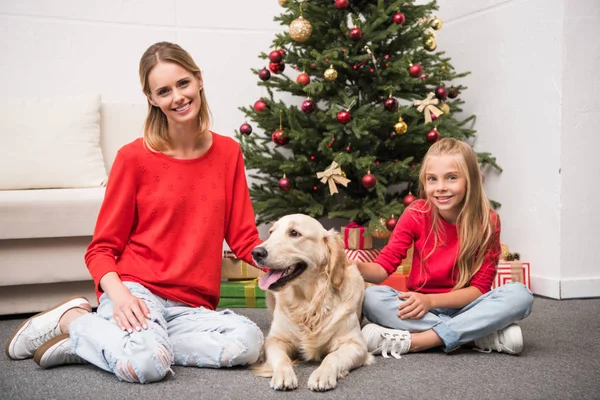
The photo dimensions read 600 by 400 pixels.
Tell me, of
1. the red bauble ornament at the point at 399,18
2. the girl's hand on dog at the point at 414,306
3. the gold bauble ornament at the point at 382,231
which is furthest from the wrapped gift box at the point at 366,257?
the red bauble ornament at the point at 399,18

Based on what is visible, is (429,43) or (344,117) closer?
(344,117)

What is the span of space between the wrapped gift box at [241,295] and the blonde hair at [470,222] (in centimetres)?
118

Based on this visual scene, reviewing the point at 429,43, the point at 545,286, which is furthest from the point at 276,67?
the point at 545,286

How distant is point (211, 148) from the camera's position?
2.22 meters

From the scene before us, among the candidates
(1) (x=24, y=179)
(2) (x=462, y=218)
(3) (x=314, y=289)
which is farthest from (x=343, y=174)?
(1) (x=24, y=179)

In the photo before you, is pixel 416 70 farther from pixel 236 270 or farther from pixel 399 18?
pixel 236 270

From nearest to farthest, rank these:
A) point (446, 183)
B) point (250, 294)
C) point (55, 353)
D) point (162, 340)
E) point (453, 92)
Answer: point (162, 340), point (55, 353), point (446, 183), point (250, 294), point (453, 92)

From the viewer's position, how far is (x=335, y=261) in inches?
78.6

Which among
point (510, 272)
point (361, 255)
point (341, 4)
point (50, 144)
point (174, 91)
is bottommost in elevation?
point (510, 272)

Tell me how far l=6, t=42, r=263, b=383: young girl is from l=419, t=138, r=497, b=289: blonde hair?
31.4 inches

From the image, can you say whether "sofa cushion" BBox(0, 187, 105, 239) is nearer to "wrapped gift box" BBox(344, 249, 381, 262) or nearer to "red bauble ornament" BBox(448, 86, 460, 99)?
"wrapped gift box" BBox(344, 249, 381, 262)

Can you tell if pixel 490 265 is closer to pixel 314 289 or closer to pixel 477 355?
pixel 477 355

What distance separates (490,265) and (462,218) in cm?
21

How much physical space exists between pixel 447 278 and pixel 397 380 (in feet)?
1.88
